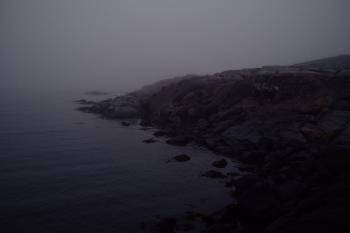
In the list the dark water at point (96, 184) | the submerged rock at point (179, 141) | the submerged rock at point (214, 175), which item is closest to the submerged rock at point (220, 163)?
the dark water at point (96, 184)

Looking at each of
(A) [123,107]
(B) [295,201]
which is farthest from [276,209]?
(A) [123,107]

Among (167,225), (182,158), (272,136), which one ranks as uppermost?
(272,136)

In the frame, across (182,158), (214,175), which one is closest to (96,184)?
(182,158)

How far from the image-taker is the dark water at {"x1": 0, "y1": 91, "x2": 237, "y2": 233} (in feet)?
47.6

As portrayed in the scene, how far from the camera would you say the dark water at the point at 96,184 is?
14508 mm

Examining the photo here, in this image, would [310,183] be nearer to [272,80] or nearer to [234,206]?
[234,206]

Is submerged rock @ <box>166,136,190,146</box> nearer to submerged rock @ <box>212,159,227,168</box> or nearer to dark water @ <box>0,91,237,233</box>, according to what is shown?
dark water @ <box>0,91,237,233</box>

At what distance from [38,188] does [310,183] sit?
702 inches

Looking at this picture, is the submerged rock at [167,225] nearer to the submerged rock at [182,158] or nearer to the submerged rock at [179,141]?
the submerged rock at [182,158]

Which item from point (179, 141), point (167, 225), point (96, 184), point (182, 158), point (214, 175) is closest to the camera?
point (167, 225)

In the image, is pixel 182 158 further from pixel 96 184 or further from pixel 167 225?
pixel 167 225

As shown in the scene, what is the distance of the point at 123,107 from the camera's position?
172 feet

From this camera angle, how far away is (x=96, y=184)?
760 inches

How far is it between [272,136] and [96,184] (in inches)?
661
